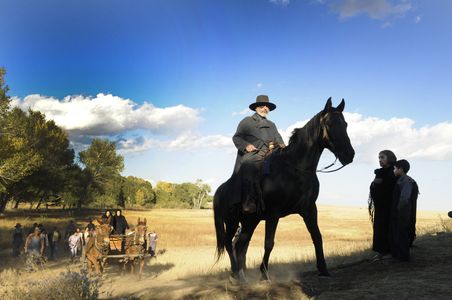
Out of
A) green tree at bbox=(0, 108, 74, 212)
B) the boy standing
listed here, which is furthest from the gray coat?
green tree at bbox=(0, 108, 74, 212)

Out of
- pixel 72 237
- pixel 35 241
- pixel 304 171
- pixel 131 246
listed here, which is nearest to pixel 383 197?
pixel 304 171

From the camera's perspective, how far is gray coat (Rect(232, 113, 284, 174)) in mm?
8242

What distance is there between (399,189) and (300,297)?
3.40 meters

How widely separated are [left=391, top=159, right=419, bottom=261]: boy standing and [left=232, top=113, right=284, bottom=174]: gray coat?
2.49 metres

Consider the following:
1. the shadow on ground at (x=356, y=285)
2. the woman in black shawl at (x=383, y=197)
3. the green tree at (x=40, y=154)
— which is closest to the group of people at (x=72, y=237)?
the shadow on ground at (x=356, y=285)

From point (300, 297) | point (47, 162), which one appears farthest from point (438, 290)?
point (47, 162)

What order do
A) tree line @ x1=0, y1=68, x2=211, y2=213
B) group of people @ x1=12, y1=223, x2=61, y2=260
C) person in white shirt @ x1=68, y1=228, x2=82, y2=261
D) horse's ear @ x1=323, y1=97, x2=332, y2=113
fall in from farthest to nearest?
tree line @ x1=0, y1=68, x2=211, y2=213 < person in white shirt @ x1=68, y1=228, x2=82, y2=261 < group of people @ x1=12, y1=223, x2=61, y2=260 < horse's ear @ x1=323, y1=97, x2=332, y2=113

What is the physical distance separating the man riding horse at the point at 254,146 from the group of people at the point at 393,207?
90.6 inches

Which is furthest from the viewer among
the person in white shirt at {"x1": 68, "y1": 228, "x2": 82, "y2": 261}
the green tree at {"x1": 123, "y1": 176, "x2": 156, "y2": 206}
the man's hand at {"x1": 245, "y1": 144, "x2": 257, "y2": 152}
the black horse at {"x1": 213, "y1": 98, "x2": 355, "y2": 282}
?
the green tree at {"x1": 123, "y1": 176, "x2": 156, "y2": 206}

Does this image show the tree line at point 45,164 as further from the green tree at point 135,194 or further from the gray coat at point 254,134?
the gray coat at point 254,134

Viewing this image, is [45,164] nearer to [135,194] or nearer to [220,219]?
[220,219]

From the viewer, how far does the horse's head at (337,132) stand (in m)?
6.85

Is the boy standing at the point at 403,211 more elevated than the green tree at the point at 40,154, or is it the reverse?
the green tree at the point at 40,154

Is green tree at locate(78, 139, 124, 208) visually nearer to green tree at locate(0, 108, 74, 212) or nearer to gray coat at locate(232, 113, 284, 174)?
green tree at locate(0, 108, 74, 212)
